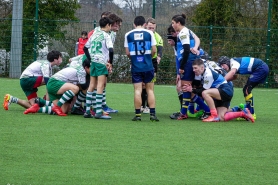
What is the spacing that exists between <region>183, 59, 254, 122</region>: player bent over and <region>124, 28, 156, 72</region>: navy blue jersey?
29.9 inches

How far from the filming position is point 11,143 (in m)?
6.82

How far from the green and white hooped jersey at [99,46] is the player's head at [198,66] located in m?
1.38

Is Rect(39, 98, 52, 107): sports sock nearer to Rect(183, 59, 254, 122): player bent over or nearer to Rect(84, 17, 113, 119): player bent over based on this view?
Rect(84, 17, 113, 119): player bent over

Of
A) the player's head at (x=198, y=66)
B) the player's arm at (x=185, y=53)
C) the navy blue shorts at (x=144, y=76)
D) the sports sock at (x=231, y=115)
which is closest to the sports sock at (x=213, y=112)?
the sports sock at (x=231, y=115)

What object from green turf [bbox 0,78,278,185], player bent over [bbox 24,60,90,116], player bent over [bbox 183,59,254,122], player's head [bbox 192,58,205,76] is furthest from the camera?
player bent over [bbox 24,60,90,116]

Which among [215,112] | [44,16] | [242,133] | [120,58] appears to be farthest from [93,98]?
[44,16]

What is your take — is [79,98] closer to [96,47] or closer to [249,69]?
[96,47]

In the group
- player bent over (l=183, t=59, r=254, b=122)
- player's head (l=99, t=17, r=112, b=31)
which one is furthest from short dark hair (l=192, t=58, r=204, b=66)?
player's head (l=99, t=17, r=112, b=31)

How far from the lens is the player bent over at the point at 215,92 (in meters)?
9.65

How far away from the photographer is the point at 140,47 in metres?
9.45

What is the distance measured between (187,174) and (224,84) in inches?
178

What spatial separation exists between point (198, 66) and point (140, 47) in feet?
3.20

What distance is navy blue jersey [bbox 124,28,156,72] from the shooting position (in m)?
9.42

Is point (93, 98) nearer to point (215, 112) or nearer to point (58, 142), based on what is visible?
point (215, 112)
